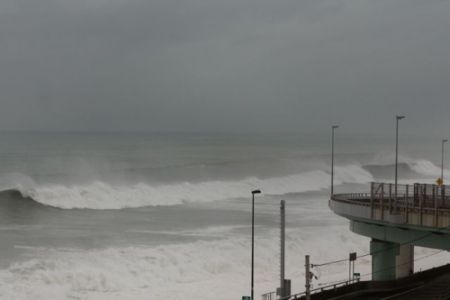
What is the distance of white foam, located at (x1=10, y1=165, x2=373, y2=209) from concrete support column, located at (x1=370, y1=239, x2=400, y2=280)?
51.1m

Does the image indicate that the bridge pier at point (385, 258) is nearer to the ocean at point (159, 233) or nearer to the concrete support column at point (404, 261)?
the concrete support column at point (404, 261)

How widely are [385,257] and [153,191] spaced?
64811mm

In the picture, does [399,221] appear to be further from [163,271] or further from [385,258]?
[163,271]

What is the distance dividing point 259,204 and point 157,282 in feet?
141

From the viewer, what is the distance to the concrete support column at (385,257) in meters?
37.2

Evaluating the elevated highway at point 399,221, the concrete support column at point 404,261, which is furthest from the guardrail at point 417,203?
the concrete support column at point 404,261

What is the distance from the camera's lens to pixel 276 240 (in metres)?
56.6

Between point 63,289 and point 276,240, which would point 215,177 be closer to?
point 276,240

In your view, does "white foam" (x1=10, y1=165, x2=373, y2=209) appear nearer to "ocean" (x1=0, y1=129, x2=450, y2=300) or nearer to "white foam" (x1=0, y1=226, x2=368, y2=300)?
"ocean" (x1=0, y1=129, x2=450, y2=300)

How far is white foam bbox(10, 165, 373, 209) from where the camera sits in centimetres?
8819

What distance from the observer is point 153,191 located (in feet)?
327

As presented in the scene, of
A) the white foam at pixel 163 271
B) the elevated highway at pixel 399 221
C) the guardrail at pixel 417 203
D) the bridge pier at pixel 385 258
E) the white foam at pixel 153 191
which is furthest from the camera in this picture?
the white foam at pixel 153 191

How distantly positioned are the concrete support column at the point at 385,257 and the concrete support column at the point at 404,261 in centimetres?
69

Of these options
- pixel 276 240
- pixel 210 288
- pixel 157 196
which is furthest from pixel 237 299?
pixel 157 196
